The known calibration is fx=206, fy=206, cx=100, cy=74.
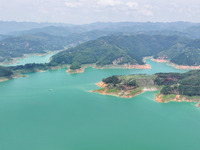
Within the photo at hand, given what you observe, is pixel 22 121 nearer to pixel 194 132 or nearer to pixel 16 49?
pixel 194 132

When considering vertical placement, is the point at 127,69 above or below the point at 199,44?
below

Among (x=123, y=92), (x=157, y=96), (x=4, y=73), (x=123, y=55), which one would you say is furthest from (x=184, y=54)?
(x=4, y=73)

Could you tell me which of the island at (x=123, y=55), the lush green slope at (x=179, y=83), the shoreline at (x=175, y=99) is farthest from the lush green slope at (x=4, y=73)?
the shoreline at (x=175, y=99)

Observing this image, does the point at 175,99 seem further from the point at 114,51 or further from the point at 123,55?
the point at 114,51

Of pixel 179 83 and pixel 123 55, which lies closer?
pixel 179 83

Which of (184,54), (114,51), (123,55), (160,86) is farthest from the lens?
(114,51)

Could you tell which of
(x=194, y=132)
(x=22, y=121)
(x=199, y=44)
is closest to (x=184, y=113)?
(x=194, y=132)

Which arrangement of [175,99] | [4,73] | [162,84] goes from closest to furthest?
1. [175,99]
2. [162,84]
3. [4,73]

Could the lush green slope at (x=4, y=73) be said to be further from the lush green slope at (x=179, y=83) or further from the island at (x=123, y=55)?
the lush green slope at (x=179, y=83)

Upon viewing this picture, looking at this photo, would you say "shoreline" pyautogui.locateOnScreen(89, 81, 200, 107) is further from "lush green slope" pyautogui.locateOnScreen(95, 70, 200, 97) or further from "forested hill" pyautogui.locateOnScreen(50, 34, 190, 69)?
"forested hill" pyautogui.locateOnScreen(50, 34, 190, 69)
